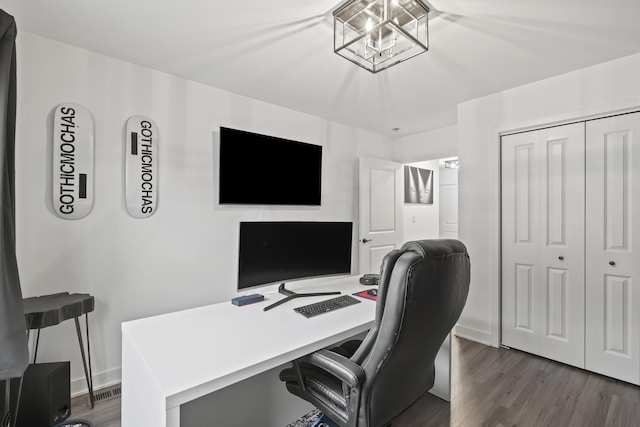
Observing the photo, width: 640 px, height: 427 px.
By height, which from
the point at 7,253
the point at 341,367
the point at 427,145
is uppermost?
the point at 427,145

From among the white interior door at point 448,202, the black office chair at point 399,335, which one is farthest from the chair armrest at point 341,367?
the white interior door at point 448,202

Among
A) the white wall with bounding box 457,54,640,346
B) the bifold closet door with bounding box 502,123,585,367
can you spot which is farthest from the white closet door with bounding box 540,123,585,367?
the white wall with bounding box 457,54,640,346

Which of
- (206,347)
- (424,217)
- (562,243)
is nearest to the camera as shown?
(206,347)

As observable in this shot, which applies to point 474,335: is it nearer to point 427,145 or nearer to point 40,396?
point 427,145

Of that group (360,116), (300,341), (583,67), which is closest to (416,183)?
(360,116)

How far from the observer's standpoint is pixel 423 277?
1047mm

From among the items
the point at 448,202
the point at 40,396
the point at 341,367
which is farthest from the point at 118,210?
the point at 448,202

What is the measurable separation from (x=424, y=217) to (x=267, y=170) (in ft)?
11.3

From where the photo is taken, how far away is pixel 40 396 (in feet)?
5.58

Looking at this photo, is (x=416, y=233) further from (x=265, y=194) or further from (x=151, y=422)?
(x=151, y=422)

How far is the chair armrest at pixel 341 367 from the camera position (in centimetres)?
108

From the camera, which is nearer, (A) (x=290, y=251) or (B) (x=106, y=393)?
(A) (x=290, y=251)

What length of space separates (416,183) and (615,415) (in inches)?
150

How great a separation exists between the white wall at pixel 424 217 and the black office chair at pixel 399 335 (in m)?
3.89
